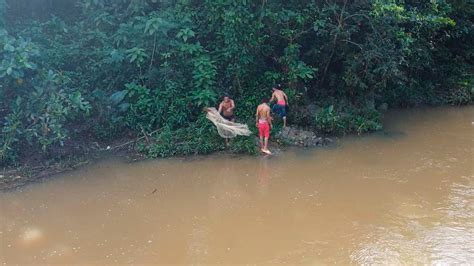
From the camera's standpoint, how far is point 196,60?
11.6 m

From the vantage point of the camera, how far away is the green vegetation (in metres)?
11.1

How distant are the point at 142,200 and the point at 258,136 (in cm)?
353

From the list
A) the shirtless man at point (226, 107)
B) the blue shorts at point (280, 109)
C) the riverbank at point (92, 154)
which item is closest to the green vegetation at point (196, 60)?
the riverbank at point (92, 154)

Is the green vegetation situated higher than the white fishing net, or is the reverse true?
the green vegetation

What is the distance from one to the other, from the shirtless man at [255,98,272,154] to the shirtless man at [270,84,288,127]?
0.80 metres

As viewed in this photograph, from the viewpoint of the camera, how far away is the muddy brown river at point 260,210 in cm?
707

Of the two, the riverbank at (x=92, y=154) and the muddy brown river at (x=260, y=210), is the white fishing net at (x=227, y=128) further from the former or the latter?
the muddy brown river at (x=260, y=210)

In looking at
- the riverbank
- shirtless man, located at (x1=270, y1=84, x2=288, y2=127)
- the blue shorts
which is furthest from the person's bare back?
the riverbank

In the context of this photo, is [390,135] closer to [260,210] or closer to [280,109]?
[280,109]

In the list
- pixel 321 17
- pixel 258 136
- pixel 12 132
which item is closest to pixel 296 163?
pixel 258 136

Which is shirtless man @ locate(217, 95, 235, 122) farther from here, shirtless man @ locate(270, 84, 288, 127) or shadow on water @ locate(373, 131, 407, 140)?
shadow on water @ locate(373, 131, 407, 140)

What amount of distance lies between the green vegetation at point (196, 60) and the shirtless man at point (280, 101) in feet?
1.52

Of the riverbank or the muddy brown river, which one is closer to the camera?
the muddy brown river

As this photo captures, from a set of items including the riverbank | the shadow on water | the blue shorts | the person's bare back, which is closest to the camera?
the riverbank
